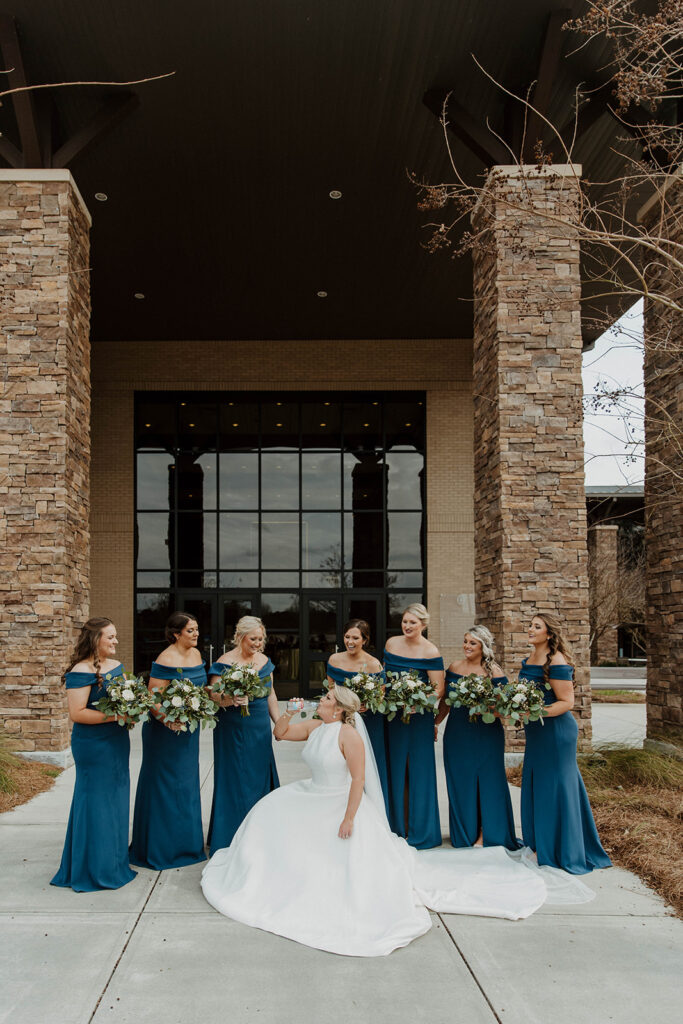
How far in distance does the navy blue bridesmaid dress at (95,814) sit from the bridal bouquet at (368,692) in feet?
6.24

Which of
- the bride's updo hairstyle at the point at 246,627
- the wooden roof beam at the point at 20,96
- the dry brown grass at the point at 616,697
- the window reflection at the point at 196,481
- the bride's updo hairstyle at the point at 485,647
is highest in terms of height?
the wooden roof beam at the point at 20,96

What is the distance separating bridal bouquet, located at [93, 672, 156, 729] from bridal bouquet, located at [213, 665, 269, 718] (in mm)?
628

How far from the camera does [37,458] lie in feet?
35.1

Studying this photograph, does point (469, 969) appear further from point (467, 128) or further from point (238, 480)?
point (238, 480)

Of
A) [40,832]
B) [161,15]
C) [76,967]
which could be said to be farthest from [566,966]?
[161,15]

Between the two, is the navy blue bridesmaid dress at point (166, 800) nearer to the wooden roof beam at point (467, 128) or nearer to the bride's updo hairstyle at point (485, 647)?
the bride's updo hairstyle at point (485, 647)

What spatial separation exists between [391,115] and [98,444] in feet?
39.0

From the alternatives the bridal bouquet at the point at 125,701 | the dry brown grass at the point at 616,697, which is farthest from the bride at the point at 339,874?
the dry brown grass at the point at 616,697

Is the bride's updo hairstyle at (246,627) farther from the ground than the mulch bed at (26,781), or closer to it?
farther from the ground

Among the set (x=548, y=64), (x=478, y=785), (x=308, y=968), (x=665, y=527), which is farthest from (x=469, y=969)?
(x=548, y=64)

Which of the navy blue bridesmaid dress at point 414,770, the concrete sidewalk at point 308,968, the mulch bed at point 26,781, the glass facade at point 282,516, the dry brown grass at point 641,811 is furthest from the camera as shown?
the glass facade at point 282,516

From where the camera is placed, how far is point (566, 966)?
4.51m

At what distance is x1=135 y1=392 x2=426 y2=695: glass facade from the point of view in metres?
20.2

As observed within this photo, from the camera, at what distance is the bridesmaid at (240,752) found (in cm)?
650
